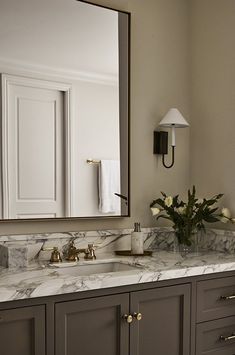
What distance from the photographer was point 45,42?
2244 millimetres

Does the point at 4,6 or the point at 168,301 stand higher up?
the point at 4,6

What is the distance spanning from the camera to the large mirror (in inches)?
84.6

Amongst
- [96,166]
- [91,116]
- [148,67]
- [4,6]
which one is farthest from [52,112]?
[148,67]

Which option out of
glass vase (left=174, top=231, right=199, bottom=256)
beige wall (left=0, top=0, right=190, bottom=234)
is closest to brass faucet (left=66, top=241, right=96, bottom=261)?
beige wall (left=0, top=0, right=190, bottom=234)

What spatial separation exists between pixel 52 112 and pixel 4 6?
22.1 inches

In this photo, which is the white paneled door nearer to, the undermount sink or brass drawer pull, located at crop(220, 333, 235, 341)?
the undermount sink

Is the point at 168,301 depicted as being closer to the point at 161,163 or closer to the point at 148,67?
the point at 161,163

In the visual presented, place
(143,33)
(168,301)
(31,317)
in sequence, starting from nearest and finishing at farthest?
(31,317), (168,301), (143,33)

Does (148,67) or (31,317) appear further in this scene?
(148,67)

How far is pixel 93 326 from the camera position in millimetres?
1790

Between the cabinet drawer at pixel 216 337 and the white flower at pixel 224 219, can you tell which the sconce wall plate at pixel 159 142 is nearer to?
the white flower at pixel 224 219

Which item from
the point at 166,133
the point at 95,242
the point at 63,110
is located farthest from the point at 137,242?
the point at 63,110

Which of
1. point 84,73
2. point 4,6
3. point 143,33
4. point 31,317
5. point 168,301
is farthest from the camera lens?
point 143,33

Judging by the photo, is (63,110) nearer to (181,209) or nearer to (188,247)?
(181,209)
